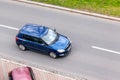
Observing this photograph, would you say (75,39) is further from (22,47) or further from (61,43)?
(22,47)

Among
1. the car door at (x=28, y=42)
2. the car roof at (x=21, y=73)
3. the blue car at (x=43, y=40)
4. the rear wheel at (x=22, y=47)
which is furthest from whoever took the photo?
the rear wheel at (x=22, y=47)

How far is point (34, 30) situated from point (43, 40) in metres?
1.09

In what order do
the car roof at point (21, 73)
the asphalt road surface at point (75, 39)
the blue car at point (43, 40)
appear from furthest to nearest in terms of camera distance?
1. the blue car at point (43, 40)
2. the asphalt road surface at point (75, 39)
3. the car roof at point (21, 73)

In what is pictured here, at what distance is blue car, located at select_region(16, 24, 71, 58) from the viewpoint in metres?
26.8

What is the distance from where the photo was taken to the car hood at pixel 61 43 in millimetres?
26797

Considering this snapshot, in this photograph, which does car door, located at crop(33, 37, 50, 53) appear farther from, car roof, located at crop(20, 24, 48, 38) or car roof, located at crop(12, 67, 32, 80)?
car roof, located at crop(12, 67, 32, 80)

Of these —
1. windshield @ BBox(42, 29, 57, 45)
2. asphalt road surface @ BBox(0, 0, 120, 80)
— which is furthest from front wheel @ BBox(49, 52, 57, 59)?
windshield @ BBox(42, 29, 57, 45)

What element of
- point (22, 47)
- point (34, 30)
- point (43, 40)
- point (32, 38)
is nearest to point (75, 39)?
point (43, 40)

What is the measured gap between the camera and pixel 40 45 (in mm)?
27047

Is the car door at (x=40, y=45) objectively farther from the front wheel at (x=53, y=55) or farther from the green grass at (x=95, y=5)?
the green grass at (x=95, y=5)

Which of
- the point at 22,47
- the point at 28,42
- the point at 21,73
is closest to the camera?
the point at 21,73

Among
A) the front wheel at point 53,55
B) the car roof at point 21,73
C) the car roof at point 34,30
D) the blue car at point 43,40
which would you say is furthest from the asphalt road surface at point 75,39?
the car roof at point 21,73

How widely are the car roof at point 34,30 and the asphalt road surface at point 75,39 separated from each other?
1.34m

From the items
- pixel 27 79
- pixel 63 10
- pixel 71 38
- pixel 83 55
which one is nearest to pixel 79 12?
pixel 63 10
